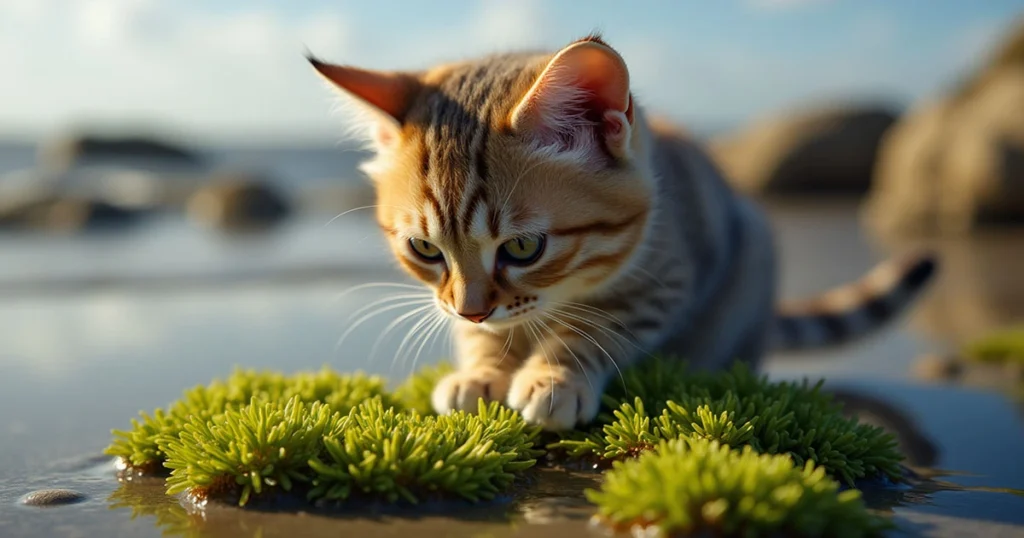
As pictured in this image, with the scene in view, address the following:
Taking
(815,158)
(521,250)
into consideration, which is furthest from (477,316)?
(815,158)

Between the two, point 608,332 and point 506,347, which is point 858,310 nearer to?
point 608,332

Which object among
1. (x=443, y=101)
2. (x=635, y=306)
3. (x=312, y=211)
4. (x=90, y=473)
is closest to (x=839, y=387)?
(x=635, y=306)

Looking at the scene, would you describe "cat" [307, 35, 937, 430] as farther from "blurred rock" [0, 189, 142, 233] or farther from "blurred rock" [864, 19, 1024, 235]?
"blurred rock" [0, 189, 142, 233]

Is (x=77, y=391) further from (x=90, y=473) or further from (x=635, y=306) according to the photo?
(x=635, y=306)

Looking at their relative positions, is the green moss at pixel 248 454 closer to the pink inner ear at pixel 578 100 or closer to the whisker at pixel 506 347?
the whisker at pixel 506 347

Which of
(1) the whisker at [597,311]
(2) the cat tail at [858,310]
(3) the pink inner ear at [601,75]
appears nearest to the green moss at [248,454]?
(1) the whisker at [597,311]

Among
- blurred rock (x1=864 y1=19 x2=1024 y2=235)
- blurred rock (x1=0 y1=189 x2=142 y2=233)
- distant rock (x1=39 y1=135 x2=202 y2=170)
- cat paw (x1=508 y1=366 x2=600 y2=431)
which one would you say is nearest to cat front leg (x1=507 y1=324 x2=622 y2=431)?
cat paw (x1=508 y1=366 x2=600 y2=431)
